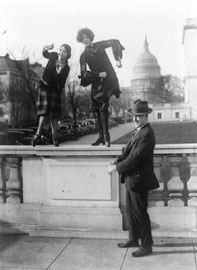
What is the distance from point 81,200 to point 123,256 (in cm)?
108

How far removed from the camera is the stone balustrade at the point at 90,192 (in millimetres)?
4840

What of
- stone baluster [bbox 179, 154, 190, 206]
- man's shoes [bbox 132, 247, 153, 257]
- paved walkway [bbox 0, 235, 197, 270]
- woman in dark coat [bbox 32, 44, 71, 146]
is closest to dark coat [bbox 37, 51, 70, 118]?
woman in dark coat [bbox 32, 44, 71, 146]

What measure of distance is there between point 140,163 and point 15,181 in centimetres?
208

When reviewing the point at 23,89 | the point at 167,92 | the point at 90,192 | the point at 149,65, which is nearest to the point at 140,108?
the point at 90,192

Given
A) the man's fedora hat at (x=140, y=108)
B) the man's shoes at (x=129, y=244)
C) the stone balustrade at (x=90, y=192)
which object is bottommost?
the man's shoes at (x=129, y=244)

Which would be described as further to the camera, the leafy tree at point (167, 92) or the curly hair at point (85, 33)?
the leafy tree at point (167, 92)

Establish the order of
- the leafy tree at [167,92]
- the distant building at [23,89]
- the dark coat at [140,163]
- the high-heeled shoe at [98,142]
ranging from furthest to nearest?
the distant building at [23,89] → the leafy tree at [167,92] → the high-heeled shoe at [98,142] → the dark coat at [140,163]

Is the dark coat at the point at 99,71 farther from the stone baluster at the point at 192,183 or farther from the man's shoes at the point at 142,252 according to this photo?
the man's shoes at the point at 142,252

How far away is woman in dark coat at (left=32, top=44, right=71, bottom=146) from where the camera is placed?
5191mm

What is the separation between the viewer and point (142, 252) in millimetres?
4219

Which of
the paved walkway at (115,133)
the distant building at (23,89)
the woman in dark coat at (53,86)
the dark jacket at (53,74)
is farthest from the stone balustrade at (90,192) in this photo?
the distant building at (23,89)

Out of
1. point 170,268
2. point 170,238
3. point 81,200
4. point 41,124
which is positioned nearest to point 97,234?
point 81,200

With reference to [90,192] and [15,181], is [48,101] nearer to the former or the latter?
[15,181]

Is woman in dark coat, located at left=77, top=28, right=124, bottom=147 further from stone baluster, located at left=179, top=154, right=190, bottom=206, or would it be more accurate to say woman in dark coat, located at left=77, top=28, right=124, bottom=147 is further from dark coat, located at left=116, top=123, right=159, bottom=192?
stone baluster, located at left=179, top=154, right=190, bottom=206
